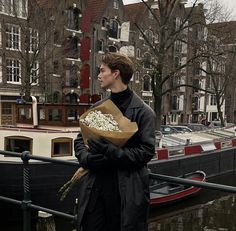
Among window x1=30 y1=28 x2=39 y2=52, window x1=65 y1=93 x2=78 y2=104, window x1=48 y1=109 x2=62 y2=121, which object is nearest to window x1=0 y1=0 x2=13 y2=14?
window x1=30 y1=28 x2=39 y2=52

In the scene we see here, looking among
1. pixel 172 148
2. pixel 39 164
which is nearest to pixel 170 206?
pixel 172 148

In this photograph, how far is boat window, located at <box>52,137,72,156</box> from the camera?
36.2ft

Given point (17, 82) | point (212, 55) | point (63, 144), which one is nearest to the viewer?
point (63, 144)

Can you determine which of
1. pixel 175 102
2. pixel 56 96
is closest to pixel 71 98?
pixel 56 96

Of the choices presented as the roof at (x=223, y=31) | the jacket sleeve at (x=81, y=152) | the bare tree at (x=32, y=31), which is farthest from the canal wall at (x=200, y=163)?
the jacket sleeve at (x=81, y=152)

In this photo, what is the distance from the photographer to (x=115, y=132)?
234 centimetres

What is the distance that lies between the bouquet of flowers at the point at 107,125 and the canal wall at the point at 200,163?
37.6 ft

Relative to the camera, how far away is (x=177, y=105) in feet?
162

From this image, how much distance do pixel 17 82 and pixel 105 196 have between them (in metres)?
27.7

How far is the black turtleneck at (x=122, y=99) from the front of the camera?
2.47m

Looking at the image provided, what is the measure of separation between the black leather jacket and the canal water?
8.39 m

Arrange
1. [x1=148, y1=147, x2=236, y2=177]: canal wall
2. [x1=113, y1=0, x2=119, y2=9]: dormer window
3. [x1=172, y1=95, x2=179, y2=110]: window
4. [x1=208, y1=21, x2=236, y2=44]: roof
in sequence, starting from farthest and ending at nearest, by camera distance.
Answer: [x1=172, y1=95, x2=179, y2=110]: window
[x1=113, y1=0, x2=119, y2=9]: dormer window
[x1=208, y1=21, x2=236, y2=44]: roof
[x1=148, y1=147, x2=236, y2=177]: canal wall

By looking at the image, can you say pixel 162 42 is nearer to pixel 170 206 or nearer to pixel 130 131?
pixel 170 206

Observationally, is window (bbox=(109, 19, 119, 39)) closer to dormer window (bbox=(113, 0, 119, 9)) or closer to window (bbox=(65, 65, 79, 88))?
dormer window (bbox=(113, 0, 119, 9))
